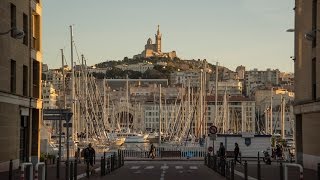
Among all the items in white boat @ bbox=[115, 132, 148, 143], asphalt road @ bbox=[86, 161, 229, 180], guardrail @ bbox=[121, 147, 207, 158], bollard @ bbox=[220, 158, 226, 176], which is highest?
bollard @ bbox=[220, 158, 226, 176]

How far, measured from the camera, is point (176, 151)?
234 feet

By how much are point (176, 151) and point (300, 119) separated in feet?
77.0

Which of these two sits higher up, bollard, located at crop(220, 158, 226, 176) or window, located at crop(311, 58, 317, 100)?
window, located at crop(311, 58, 317, 100)

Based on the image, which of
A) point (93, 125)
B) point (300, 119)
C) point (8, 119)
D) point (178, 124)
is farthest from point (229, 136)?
point (178, 124)

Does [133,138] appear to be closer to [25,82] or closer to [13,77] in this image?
[25,82]

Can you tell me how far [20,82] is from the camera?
146ft

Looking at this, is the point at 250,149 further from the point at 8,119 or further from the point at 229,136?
the point at 8,119

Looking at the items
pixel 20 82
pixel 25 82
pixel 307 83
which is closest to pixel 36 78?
pixel 25 82

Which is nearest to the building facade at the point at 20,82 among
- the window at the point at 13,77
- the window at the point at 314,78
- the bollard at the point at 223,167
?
the window at the point at 13,77

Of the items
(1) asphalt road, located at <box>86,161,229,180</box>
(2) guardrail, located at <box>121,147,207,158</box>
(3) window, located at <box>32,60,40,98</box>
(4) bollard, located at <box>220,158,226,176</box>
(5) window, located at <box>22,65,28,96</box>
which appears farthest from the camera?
(2) guardrail, located at <box>121,147,207,158</box>

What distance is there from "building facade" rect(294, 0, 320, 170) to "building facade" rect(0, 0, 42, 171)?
17.0 m

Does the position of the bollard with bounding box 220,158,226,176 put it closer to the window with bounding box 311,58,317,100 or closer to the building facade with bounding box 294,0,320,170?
the building facade with bounding box 294,0,320,170

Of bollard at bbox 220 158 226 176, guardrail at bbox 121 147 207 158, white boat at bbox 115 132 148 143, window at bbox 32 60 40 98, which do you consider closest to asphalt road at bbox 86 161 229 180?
bollard at bbox 220 158 226 176

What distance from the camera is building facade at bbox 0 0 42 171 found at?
40.4m
